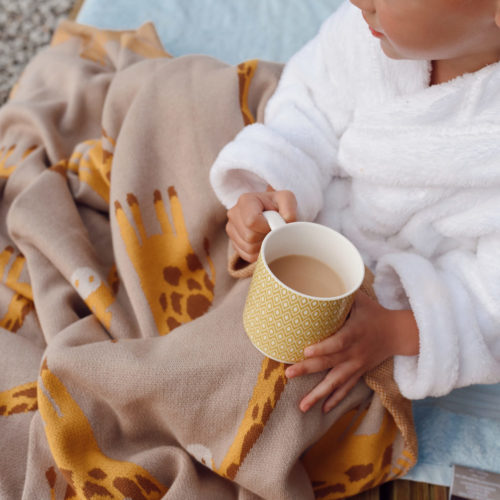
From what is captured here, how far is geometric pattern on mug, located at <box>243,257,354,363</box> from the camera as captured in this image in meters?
0.57

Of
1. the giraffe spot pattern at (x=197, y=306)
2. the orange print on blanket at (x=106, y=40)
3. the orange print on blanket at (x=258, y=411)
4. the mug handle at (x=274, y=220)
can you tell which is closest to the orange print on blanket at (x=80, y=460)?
the orange print on blanket at (x=258, y=411)

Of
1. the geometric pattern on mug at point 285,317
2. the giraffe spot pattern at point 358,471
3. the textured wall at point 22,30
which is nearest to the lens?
the geometric pattern on mug at point 285,317

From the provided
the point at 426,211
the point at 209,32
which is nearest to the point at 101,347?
the point at 426,211

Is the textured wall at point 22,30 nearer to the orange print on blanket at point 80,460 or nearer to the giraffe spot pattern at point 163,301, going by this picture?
the giraffe spot pattern at point 163,301

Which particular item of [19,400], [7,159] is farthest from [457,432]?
[7,159]

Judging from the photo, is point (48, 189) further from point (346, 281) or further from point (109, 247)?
point (346, 281)

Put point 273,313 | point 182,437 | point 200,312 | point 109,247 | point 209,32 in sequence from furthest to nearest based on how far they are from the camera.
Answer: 1. point 209,32
2. point 109,247
3. point 200,312
4. point 182,437
5. point 273,313

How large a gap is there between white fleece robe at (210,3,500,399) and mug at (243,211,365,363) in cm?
14

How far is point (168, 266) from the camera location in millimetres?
868

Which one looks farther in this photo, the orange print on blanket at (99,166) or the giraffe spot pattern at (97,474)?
the orange print on blanket at (99,166)

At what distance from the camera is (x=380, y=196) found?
77 centimetres

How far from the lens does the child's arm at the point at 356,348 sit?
0.67 metres

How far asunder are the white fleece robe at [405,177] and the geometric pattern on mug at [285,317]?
0.55 ft

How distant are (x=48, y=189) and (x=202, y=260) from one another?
29 cm
